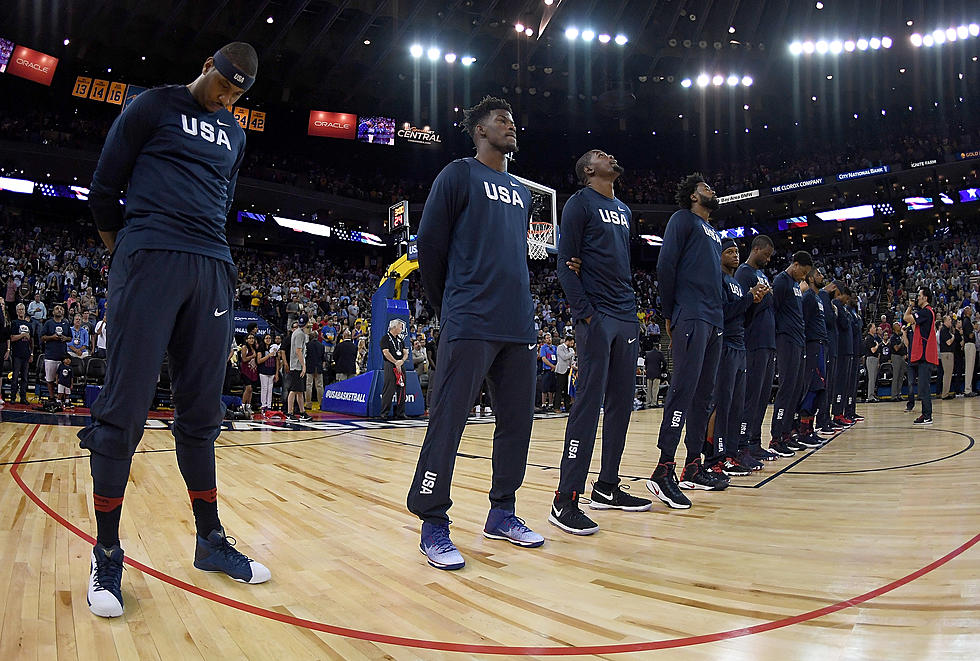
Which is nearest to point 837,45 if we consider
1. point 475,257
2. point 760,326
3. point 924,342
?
point 924,342

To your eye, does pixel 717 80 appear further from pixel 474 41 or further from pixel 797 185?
pixel 474 41

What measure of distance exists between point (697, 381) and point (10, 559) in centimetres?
333

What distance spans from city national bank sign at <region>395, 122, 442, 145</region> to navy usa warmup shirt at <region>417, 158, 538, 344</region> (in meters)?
27.4

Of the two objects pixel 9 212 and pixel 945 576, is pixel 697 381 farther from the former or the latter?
pixel 9 212

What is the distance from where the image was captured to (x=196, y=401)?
207cm

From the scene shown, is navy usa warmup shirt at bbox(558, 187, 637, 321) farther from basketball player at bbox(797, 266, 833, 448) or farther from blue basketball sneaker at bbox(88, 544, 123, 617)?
basketball player at bbox(797, 266, 833, 448)

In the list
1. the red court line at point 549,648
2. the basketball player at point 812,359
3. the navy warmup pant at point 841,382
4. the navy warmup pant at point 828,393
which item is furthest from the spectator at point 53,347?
the navy warmup pant at point 841,382

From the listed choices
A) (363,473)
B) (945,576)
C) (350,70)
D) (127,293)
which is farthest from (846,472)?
(350,70)

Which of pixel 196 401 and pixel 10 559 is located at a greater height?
pixel 196 401

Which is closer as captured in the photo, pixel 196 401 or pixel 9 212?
pixel 196 401

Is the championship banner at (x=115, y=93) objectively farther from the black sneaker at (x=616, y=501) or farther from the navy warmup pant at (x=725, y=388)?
the black sneaker at (x=616, y=501)

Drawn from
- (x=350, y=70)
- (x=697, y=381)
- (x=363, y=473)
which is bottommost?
(x=363, y=473)

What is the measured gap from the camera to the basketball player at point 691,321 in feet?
11.8

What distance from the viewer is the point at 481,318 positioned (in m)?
2.48
